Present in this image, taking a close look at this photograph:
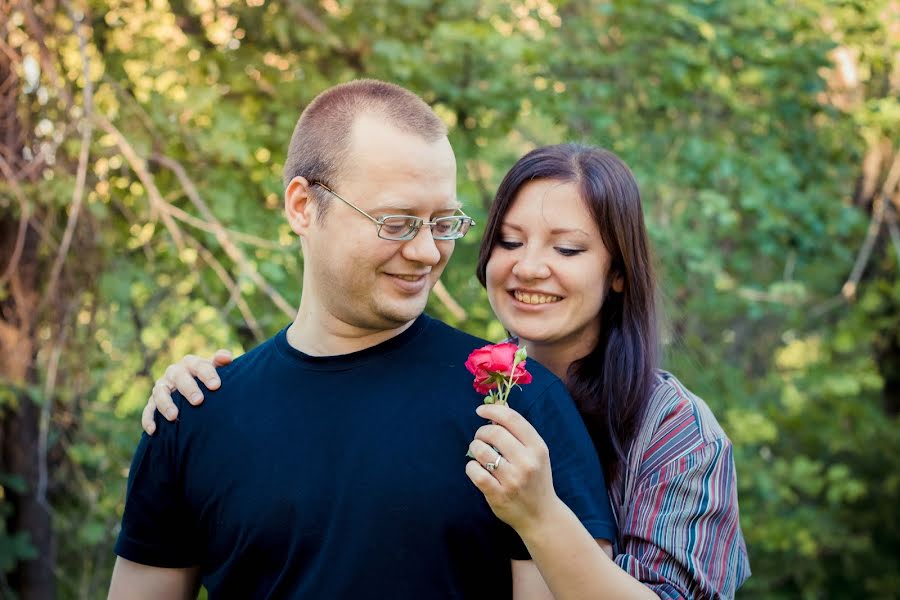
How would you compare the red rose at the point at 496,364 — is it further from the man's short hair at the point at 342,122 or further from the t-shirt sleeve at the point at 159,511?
the t-shirt sleeve at the point at 159,511

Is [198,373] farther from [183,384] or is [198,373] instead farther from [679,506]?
[679,506]

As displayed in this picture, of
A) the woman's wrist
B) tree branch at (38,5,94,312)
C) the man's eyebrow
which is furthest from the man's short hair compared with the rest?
tree branch at (38,5,94,312)

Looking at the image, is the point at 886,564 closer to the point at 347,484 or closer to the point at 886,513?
the point at 886,513

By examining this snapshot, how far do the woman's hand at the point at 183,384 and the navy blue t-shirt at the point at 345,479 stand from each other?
3 centimetres

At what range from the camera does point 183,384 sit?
2.25 m

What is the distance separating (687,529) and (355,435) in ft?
2.39

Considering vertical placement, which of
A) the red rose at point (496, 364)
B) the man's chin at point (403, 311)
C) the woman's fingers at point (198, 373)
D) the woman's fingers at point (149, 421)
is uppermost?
the man's chin at point (403, 311)

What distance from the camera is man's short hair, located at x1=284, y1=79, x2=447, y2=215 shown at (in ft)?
7.06

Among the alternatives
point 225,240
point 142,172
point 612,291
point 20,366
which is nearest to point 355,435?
point 612,291

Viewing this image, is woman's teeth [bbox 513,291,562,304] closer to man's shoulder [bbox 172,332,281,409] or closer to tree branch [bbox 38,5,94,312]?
man's shoulder [bbox 172,332,281,409]

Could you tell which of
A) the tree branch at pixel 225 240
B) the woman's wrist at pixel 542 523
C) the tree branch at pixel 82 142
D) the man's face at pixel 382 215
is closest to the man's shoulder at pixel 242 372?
the man's face at pixel 382 215

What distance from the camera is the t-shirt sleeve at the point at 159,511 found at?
86.7 inches

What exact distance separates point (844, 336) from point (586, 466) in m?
5.44

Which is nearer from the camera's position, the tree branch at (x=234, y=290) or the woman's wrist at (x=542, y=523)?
the woman's wrist at (x=542, y=523)
